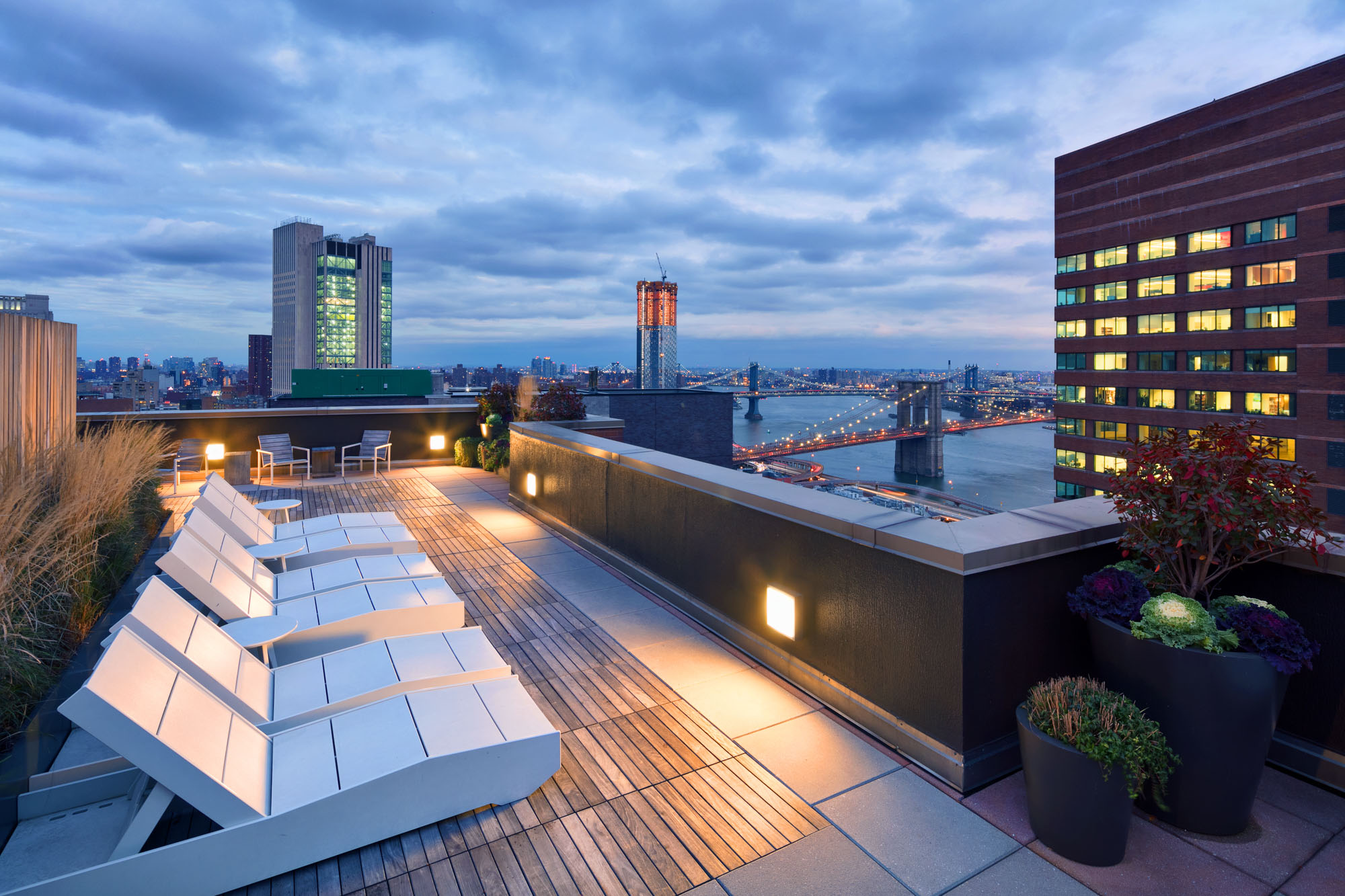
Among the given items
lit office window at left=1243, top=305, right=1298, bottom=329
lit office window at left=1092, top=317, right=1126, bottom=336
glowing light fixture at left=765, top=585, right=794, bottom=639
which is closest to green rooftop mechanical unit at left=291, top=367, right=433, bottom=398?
glowing light fixture at left=765, top=585, right=794, bottom=639

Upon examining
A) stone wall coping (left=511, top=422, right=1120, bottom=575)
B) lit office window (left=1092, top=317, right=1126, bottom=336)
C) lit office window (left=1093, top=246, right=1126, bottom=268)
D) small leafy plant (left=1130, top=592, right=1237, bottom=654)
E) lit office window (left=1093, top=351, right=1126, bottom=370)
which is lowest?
small leafy plant (left=1130, top=592, right=1237, bottom=654)

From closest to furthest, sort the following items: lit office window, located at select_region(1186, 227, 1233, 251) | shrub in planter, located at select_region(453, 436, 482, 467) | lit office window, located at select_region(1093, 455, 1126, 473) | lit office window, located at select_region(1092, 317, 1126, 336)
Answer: shrub in planter, located at select_region(453, 436, 482, 467)
lit office window, located at select_region(1186, 227, 1233, 251)
lit office window, located at select_region(1093, 455, 1126, 473)
lit office window, located at select_region(1092, 317, 1126, 336)

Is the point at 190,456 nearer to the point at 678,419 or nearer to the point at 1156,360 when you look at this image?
the point at 678,419

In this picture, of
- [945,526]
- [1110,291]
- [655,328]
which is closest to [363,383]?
[945,526]

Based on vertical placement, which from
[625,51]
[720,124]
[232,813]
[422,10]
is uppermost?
[720,124]

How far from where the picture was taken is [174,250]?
96.0 m

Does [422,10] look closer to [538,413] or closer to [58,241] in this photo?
[538,413]

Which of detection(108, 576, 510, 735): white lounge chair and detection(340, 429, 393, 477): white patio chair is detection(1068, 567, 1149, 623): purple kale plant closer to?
detection(108, 576, 510, 735): white lounge chair

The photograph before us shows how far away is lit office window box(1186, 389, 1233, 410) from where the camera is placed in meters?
51.6

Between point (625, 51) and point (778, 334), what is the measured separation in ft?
400

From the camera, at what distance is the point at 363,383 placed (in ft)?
70.7

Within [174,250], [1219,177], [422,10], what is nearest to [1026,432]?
[1219,177]

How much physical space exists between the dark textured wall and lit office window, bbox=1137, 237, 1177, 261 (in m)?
50.8

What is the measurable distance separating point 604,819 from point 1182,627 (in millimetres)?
2436
